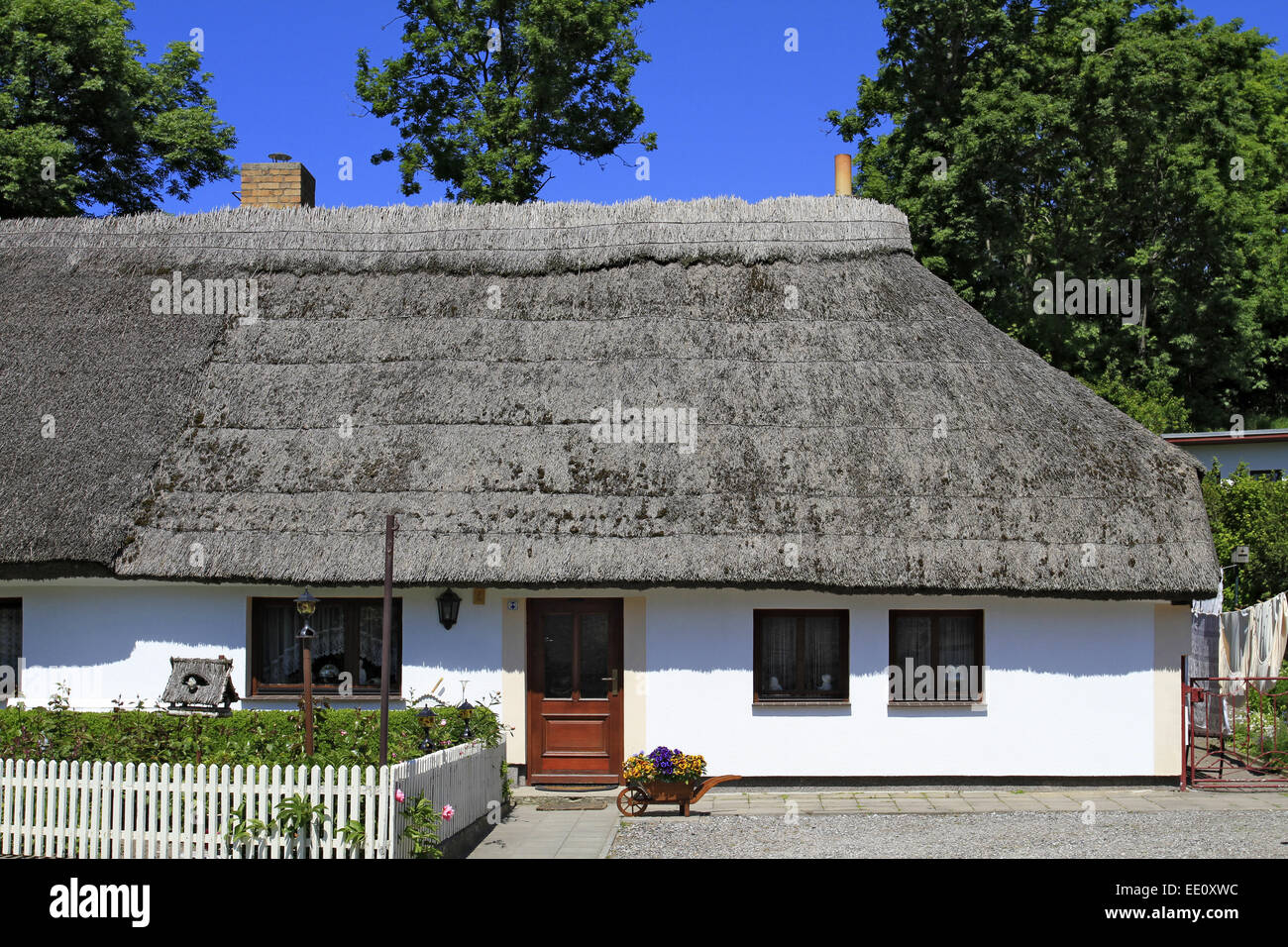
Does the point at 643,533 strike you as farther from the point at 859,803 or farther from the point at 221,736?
the point at 221,736

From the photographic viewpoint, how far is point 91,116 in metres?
27.6

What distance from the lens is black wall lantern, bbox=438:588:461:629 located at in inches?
519

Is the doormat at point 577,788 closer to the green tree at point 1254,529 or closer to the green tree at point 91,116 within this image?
the green tree at point 1254,529

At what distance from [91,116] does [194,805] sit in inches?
939

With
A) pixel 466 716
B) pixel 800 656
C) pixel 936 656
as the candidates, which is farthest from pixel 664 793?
pixel 936 656

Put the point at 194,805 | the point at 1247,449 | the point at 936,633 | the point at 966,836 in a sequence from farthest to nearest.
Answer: the point at 1247,449, the point at 936,633, the point at 966,836, the point at 194,805

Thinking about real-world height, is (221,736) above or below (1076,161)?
below

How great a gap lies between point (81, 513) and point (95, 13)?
18.6 m

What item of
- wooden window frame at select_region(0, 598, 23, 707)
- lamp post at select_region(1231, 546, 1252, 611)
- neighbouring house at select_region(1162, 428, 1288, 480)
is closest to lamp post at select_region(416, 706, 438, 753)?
wooden window frame at select_region(0, 598, 23, 707)

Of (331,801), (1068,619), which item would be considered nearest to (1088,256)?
(1068,619)

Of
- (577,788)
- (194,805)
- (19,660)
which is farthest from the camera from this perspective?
(19,660)

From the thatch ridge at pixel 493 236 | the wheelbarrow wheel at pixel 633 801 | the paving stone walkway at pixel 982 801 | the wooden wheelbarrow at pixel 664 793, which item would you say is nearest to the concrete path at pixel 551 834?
the wheelbarrow wheel at pixel 633 801

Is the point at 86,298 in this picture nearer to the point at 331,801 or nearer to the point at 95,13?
the point at 331,801

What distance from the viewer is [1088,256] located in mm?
28500
